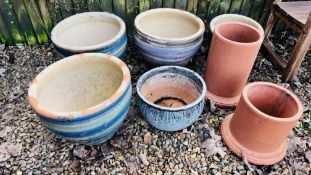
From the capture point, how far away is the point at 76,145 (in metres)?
2.27

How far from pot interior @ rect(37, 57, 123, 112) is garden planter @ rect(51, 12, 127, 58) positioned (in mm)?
248

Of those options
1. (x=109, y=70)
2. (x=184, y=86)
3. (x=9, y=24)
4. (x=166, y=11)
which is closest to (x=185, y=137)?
(x=184, y=86)

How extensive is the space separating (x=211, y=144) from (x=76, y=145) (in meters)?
1.13

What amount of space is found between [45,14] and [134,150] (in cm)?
181

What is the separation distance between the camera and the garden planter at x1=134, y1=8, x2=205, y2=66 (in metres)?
2.43

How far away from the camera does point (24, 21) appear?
9.87 ft

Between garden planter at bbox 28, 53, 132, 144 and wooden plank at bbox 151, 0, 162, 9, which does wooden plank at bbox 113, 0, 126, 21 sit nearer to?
wooden plank at bbox 151, 0, 162, 9

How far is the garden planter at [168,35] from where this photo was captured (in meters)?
2.43

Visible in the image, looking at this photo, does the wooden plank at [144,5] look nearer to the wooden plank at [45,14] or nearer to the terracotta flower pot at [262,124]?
the wooden plank at [45,14]

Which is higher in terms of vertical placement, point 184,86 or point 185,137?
point 184,86

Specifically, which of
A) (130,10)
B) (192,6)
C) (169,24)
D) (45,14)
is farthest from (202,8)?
(45,14)

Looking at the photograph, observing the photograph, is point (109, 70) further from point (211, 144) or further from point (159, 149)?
point (211, 144)

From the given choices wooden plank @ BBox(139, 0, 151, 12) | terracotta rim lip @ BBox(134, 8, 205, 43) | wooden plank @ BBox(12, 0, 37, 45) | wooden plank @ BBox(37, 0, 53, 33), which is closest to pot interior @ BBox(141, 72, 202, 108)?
terracotta rim lip @ BBox(134, 8, 205, 43)

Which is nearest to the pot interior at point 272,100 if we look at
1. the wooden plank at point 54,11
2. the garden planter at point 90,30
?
the garden planter at point 90,30
